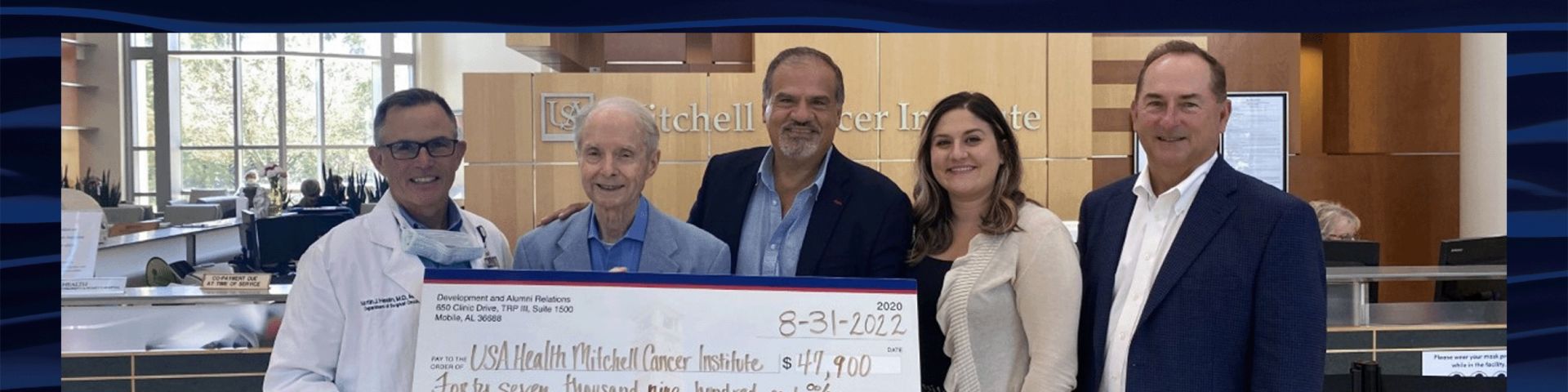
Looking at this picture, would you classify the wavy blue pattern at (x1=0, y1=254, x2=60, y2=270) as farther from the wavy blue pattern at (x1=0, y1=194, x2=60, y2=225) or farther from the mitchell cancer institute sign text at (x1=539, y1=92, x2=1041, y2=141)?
the mitchell cancer institute sign text at (x1=539, y1=92, x2=1041, y2=141)

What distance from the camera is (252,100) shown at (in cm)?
308

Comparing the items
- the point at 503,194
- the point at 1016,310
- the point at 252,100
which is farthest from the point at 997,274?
the point at 252,100

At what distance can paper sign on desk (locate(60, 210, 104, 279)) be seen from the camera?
3.09 metres

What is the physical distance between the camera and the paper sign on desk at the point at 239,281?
13.8 feet

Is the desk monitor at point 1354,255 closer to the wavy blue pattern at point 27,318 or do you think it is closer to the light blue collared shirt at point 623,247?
the light blue collared shirt at point 623,247

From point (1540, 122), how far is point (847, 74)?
4.94 ft

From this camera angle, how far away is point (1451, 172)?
10.8 ft

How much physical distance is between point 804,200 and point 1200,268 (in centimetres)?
83

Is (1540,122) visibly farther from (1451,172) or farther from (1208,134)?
(1451,172)

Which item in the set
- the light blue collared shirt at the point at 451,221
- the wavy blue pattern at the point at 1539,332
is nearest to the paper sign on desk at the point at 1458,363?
the wavy blue pattern at the point at 1539,332

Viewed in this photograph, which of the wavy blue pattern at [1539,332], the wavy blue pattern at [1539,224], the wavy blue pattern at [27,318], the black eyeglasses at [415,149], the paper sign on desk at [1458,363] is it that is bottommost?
the paper sign on desk at [1458,363]

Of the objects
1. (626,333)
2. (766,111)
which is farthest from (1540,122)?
(626,333)

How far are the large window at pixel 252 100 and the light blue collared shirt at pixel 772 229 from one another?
30.0 inches

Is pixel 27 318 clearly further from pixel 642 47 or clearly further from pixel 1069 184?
pixel 1069 184
